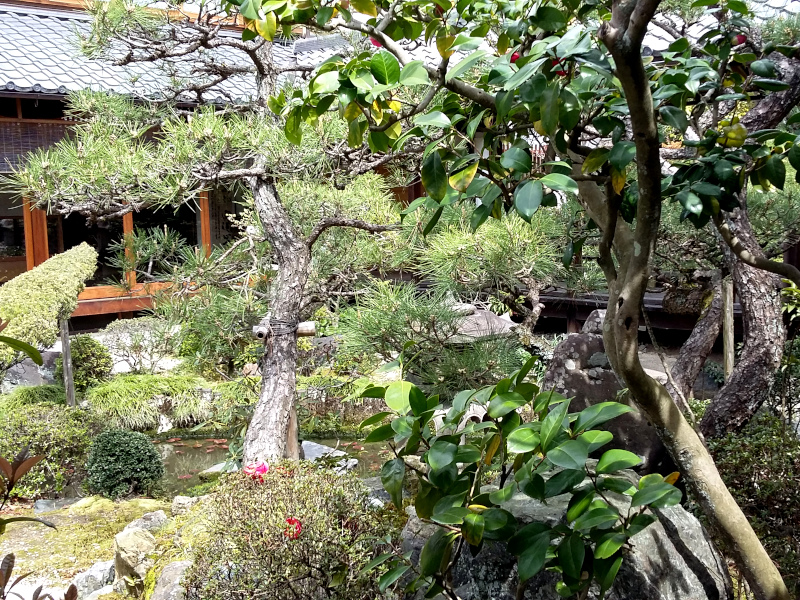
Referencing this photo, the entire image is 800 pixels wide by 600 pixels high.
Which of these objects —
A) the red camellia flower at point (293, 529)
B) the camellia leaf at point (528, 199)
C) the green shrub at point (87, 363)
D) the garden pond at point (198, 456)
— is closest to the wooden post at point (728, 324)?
the garden pond at point (198, 456)

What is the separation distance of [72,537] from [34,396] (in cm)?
291

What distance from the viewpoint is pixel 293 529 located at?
7.83 ft

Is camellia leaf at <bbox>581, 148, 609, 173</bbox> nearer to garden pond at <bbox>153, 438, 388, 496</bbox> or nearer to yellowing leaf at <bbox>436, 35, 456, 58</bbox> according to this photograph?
yellowing leaf at <bbox>436, 35, 456, 58</bbox>

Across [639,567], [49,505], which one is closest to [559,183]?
[639,567]

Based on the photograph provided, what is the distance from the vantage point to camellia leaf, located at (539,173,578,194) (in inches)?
48.2

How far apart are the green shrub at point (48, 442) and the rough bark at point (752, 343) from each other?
4.89 m

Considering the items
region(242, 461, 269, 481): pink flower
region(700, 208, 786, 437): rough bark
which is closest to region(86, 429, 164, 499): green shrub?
region(242, 461, 269, 481): pink flower

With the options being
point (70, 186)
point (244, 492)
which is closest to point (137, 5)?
point (70, 186)

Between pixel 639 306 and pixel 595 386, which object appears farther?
pixel 595 386

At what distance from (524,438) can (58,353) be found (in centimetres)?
788

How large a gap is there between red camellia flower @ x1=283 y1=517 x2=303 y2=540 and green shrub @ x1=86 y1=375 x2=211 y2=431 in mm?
5087

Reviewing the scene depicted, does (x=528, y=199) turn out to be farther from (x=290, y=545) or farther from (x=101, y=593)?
(x=101, y=593)

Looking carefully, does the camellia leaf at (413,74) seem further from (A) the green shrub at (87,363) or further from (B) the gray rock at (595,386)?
(A) the green shrub at (87,363)

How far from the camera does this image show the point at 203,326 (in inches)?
175
